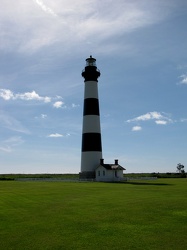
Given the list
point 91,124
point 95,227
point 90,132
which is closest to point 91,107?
point 91,124

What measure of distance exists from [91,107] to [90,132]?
4.20m

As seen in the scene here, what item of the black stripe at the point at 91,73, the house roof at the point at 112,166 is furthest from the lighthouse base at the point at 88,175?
the black stripe at the point at 91,73

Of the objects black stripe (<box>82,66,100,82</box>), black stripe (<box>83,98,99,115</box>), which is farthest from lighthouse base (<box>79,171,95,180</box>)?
black stripe (<box>82,66,100,82</box>)

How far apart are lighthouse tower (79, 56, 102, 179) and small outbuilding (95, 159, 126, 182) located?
2.83 ft

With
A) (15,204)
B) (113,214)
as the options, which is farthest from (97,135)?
(113,214)

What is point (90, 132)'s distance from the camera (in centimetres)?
5066

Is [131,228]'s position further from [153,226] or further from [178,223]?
[178,223]

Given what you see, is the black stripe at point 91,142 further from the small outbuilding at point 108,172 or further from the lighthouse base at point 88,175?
the lighthouse base at point 88,175

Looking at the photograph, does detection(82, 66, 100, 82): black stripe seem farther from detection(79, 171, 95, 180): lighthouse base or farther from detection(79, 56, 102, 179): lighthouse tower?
detection(79, 171, 95, 180): lighthouse base

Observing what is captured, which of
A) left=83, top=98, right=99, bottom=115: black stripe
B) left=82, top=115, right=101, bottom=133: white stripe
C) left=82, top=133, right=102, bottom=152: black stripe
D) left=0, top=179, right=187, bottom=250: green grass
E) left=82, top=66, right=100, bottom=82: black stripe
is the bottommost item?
left=0, top=179, right=187, bottom=250: green grass

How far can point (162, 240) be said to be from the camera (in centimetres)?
973

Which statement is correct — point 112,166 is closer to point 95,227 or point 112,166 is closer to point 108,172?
point 108,172

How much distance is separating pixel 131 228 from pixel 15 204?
359 inches

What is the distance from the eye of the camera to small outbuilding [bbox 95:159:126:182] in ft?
167
